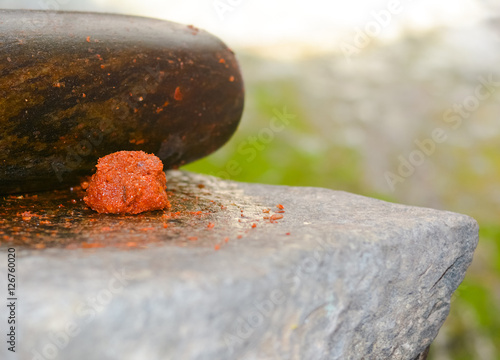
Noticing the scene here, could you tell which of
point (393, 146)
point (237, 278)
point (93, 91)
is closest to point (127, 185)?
point (93, 91)

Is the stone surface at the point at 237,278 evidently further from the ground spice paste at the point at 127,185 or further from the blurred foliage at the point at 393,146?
the blurred foliage at the point at 393,146

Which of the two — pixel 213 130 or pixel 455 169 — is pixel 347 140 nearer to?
pixel 455 169

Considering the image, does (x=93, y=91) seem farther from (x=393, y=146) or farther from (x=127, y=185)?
(x=393, y=146)

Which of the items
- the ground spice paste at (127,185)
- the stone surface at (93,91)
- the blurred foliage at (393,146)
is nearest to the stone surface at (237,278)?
the ground spice paste at (127,185)

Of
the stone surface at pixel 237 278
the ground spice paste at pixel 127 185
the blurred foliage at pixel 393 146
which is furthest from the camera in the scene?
the blurred foliage at pixel 393 146

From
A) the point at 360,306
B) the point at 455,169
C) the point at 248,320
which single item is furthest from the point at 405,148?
the point at 248,320

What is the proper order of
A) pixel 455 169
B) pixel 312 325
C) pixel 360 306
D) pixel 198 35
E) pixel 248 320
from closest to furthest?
pixel 248 320 < pixel 312 325 < pixel 360 306 < pixel 198 35 < pixel 455 169

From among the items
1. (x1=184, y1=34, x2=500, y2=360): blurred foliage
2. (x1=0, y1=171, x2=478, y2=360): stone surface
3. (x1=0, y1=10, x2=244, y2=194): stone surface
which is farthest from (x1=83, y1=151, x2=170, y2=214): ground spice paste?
(x1=184, y1=34, x2=500, y2=360): blurred foliage

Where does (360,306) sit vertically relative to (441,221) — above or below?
below

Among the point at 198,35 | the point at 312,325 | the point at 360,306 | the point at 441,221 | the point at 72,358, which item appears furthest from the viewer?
the point at 198,35
